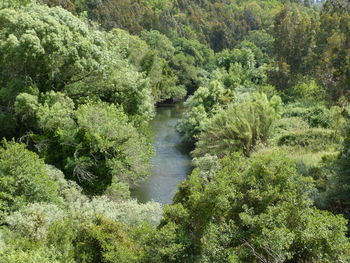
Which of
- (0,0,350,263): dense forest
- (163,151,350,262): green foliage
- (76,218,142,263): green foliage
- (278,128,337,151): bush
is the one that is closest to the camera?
(163,151,350,262): green foliage

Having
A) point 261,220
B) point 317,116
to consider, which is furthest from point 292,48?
point 261,220

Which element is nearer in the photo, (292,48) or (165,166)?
(165,166)

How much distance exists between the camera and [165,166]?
30.1m

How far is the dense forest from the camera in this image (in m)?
8.91

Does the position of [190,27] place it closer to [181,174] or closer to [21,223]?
[181,174]

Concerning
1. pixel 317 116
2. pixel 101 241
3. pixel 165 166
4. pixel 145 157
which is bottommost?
pixel 165 166

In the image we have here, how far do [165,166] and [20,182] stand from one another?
17.2 metres

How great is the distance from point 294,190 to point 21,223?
25.2ft

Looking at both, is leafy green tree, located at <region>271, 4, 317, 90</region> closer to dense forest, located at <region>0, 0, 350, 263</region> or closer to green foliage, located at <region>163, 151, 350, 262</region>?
dense forest, located at <region>0, 0, 350, 263</region>

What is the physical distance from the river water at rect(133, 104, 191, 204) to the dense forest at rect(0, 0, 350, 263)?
3.96 feet

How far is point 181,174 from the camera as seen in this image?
2831 centimetres

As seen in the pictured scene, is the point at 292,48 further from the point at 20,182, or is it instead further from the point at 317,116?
the point at 20,182

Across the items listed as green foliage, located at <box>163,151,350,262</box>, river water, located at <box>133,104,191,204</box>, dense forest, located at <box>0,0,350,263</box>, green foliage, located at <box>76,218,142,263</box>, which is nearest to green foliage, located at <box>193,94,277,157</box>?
dense forest, located at <box>0,0,350,263</box>

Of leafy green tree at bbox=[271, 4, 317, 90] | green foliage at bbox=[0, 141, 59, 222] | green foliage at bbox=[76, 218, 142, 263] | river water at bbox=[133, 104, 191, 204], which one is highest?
leafy green tree at bbox=[271, 4, 317, 90]
